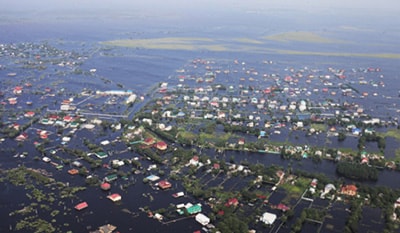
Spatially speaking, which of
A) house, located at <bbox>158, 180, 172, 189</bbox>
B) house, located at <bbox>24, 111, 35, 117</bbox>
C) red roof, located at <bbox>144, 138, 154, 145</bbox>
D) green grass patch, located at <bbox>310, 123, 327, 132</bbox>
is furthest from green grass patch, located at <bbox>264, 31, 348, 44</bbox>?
house, located at <bbox>158, 180, 172, 189</bbox>

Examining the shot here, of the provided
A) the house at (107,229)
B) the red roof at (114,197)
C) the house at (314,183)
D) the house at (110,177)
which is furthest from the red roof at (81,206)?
the house at (314,183)

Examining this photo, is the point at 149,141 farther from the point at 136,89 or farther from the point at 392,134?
the point at 392,134

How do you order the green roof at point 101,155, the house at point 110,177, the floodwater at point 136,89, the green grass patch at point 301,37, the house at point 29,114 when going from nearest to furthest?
the floodwater at point 136,89, the house at point 110,177, the green roof at point 101,155, the house at point 29,114, the green grass patch at point 301,37

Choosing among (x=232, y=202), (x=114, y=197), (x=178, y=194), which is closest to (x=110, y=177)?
(x=114, y=197)

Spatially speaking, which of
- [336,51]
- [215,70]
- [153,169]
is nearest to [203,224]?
[153,169]

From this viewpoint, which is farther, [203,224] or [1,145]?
[1,145]

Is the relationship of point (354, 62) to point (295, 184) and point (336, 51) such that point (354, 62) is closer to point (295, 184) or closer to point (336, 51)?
point (336, 51)

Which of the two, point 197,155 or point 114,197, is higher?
point 197,155

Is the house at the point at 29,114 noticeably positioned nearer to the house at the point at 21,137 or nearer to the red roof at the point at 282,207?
the house at the point at 21,137

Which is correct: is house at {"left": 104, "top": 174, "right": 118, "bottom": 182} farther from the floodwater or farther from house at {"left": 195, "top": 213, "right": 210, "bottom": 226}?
house at {"left": 195, "top": 213, "right": 210, "bottom": 226}
